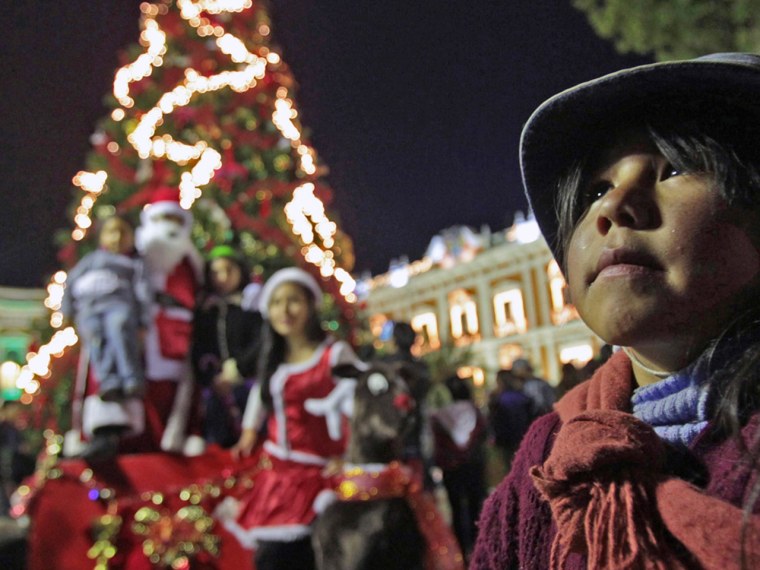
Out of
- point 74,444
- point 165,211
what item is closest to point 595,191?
point 74,444

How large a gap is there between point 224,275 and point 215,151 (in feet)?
11.2

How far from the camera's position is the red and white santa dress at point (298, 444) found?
3449 millimetres

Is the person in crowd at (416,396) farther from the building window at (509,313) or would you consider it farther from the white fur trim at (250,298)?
the building window at (509,313)

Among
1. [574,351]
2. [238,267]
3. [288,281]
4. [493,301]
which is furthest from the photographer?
[493,301]

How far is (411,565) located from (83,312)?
2.59 m

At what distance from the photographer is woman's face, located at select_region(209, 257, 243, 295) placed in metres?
5.17

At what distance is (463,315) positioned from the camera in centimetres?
2816

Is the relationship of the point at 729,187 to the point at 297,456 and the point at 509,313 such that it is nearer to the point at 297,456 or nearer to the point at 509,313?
the point at 297,456

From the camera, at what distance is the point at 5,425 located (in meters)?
8.97

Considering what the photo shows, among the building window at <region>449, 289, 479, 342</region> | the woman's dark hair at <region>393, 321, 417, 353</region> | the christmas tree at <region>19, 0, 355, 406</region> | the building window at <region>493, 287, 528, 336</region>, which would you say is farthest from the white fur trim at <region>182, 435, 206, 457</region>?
the building window at <region>449, 289, 479, 342</region>

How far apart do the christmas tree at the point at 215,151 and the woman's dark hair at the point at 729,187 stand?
6618mm

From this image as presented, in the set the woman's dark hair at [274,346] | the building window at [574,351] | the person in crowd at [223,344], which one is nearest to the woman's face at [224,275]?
the person in crowd at [223,344]

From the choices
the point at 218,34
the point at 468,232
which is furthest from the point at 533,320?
the point at 218,34

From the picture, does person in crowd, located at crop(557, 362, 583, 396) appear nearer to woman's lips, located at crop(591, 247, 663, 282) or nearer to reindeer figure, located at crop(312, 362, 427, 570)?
reindeer figure, located at crop(312, 362, 427, 570)
